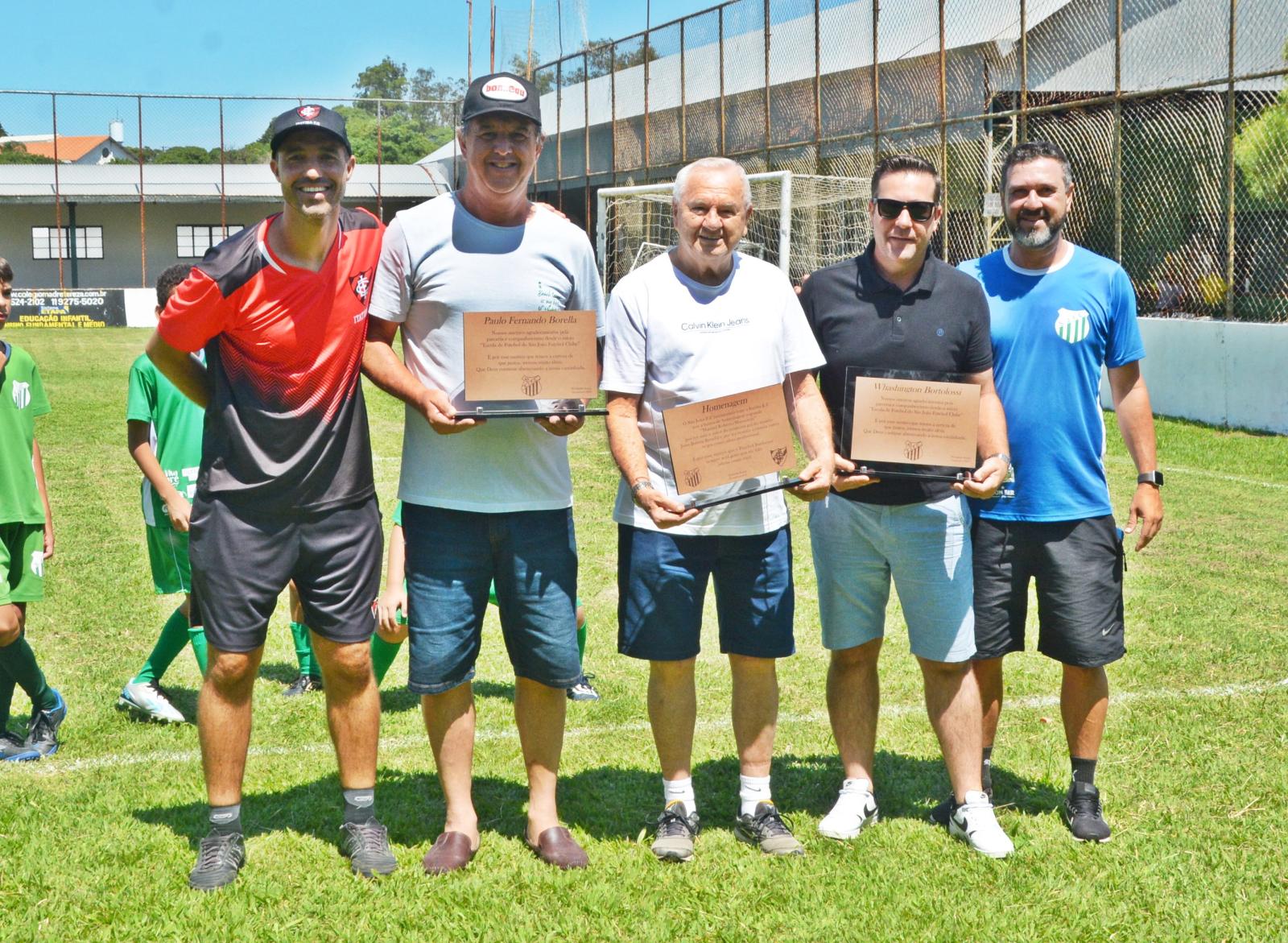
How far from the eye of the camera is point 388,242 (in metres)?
3.87

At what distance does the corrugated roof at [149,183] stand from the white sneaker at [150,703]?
38.1 m

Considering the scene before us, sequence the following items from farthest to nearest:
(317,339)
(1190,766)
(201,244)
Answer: (201,244) < (1190,766) < (317,339)

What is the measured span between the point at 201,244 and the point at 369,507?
44.2 m

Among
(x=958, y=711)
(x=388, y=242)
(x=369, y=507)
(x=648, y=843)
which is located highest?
(x=388, y=242)

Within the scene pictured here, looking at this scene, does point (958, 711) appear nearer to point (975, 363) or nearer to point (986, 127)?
point (975, 363)

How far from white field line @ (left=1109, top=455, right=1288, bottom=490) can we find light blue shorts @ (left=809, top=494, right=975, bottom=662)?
773 cm

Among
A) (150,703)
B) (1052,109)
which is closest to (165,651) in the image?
(150,703)

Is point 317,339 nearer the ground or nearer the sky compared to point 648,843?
nearer the sky

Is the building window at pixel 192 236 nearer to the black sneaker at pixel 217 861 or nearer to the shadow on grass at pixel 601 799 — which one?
the shadow on grass at pixel 601 799

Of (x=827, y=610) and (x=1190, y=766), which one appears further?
(x=1190, y=766)

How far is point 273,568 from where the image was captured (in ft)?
12.8

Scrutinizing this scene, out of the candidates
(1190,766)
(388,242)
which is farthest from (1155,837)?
(388,242)

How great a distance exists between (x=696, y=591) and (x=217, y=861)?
1642 mm

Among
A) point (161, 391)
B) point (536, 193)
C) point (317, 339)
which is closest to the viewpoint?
point (317, 339)
